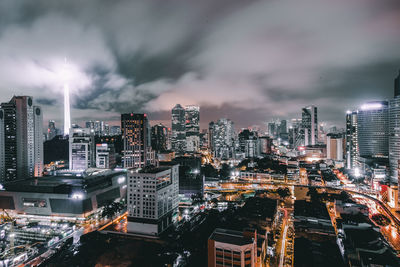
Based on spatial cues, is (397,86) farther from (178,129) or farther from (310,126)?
(178,129)

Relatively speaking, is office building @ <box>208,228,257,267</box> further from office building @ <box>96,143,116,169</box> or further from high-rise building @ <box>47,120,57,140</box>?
high-rise building @ <box>47,120,57,140</box>

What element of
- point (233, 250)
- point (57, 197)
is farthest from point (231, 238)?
point (57, 197)

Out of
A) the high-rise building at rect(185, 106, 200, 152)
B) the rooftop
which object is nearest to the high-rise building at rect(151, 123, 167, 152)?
the high-rise building at rect(185, 106, 200, 152)

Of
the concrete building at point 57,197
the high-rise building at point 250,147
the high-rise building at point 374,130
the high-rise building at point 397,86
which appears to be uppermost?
the high-rise building at point 397,86

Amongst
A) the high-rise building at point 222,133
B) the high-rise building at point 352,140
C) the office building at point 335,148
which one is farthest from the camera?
the high-rise building at point 222,133

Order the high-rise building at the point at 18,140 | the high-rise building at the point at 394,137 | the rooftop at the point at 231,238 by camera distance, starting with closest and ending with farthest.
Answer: the rooftop at the point at 231,238 → the high-rise building at the point at 394,137 → the high-rise building at the point at 18,140

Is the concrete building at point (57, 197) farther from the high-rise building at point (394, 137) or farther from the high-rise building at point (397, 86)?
the high-rise building at point (397, 86)

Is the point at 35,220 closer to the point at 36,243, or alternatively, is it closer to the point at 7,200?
the point at 7,200

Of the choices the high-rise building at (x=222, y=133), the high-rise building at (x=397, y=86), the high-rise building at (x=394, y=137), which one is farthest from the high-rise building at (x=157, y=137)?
the high-rise building at (x=397, y=86)
